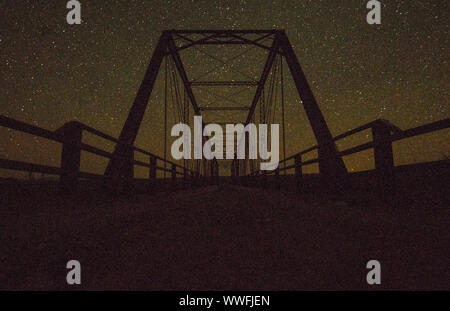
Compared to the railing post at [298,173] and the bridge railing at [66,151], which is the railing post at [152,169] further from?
the railing post at [298,173]

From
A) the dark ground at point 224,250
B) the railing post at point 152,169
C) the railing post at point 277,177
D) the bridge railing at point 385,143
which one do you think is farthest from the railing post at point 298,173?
the railing post at point 152,169

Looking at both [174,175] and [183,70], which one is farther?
[183,70]

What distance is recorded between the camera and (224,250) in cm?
157

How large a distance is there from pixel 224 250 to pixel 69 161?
234 cm

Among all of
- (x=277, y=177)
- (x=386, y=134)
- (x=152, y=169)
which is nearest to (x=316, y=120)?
(x=277, y=177)

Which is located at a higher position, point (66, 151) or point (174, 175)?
point (174, 175)

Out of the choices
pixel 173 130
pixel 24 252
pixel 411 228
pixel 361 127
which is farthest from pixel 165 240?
pixel 173 130

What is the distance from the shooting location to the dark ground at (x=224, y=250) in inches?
46.8

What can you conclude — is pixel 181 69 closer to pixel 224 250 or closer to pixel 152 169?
pixel 152 169

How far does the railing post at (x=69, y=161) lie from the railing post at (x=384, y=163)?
3408 millimetres

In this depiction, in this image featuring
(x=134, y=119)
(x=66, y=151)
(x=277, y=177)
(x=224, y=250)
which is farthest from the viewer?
(x=277, y=177)

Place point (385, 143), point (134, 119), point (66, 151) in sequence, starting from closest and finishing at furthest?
point (385, 143)
point (66, 151)
point (134, 119)

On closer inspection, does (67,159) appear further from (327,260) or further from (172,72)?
(172,72)

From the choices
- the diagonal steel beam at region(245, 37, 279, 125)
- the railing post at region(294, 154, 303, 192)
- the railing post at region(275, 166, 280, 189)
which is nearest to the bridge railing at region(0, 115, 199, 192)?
the railing post at region(294, 154, 303, 192)
